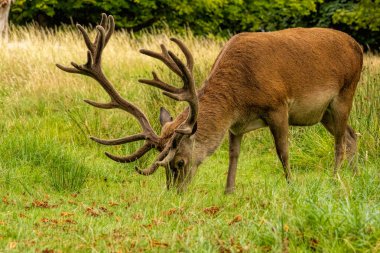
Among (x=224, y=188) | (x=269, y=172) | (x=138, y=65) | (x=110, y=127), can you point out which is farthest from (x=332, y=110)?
(x=138, y=65)

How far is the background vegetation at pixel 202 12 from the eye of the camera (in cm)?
2289

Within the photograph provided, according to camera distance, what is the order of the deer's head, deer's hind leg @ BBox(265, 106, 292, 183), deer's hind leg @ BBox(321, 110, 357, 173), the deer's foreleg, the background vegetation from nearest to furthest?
the deer's head < deer's hind leg @ BBox(265, 106, 292, 183) < the deer's foreleg < deer's hind leg @ BBox(321, 110, 357, 173) < the background vegetation

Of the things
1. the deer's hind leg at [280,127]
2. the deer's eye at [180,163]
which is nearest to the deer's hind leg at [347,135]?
the deer's hind leg at [280,127]

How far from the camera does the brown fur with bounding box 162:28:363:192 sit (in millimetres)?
7047

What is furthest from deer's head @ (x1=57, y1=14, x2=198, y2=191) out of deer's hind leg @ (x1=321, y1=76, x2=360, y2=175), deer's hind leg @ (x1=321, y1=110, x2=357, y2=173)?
deer's hind leg @ (x1=321, y1=110, x2=357, y2=173)

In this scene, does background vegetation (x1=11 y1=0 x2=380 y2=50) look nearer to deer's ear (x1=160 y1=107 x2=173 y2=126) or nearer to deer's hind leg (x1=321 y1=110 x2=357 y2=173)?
deer's hind leg (x1=321 y1=110 x2=357 y2=173)

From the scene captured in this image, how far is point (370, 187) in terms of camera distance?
586 cm

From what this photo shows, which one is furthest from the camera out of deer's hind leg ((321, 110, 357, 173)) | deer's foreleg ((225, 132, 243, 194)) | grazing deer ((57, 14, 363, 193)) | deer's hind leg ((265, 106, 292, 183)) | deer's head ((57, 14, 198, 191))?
deer's hind leg ((321, 110, 357, 173))

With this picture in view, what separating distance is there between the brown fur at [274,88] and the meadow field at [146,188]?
425 millimetres

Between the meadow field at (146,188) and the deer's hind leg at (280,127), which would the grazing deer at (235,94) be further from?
the meadow field at (146,188)

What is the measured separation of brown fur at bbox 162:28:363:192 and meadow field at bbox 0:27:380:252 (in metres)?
0.42

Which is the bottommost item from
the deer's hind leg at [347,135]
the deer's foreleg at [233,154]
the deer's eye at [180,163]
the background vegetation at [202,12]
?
the background vegetation at [202,12]

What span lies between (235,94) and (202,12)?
1809 cm

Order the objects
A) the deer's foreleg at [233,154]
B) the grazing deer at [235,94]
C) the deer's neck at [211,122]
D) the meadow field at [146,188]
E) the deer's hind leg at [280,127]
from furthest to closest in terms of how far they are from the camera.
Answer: the deer's foreleg at [233,154] < the deer's hind leg at [280,127] < the deer's neck at [211,122] < the grazing deer at [235,94] < the meadow field at [146,188]
